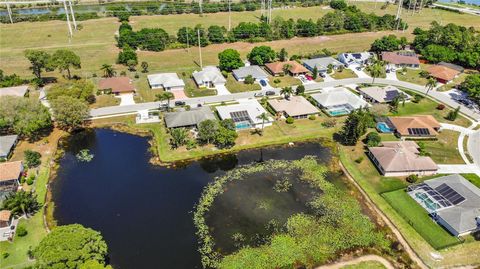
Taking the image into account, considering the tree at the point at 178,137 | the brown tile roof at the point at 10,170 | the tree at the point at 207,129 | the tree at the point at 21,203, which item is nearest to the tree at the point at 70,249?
the tree at the point at 21,203

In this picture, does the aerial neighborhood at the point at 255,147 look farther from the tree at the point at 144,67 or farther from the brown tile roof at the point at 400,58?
the tree at the point at 144,67

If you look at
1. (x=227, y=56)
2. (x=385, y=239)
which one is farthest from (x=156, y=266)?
(x=227, y=56)

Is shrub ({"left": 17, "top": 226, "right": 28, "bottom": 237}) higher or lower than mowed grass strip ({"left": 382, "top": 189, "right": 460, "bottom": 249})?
higher

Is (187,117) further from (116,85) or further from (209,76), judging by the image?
(116,85)

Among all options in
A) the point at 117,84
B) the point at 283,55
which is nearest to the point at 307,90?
the point at 283,55

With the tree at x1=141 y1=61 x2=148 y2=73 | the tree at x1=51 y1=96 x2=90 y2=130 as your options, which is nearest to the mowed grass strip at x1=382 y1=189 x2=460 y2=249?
the tree at x1=51 y1=96 x2=90 y2=130

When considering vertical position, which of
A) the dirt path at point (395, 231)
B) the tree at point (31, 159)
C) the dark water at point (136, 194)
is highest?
the tree at point (31, 159)

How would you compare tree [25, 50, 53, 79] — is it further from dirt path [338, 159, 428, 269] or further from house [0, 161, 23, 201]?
dirt path [338, 159, 428, 269]
